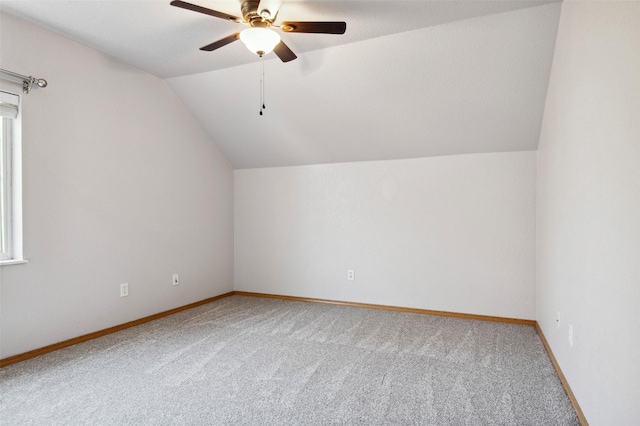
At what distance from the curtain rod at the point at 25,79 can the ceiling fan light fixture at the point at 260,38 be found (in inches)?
63.5

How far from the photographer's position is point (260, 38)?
2205 millimetres

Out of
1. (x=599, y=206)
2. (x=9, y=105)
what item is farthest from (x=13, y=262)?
(x=599, y=206)

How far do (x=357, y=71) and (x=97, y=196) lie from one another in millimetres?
2449

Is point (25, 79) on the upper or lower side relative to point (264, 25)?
lower

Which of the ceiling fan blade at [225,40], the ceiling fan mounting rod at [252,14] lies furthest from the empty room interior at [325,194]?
the ceiling fan blade at [225,40]

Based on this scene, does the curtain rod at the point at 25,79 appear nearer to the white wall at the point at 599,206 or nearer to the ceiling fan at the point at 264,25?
the ceiling fan at the point at 264,25

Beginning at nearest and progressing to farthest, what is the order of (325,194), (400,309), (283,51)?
(283,51), (400,309), (325,194)

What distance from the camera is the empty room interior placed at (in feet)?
6.13

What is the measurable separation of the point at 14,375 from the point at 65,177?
142 cm

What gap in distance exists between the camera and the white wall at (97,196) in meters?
2.67

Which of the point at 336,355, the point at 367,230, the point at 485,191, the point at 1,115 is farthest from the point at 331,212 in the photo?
the point at 1,115

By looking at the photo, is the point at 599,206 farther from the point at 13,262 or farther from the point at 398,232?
the point at 13,262

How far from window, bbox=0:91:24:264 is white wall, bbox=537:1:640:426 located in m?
3.43

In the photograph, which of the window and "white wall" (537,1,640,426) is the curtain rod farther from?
"white wall" (537,1,640,426)
